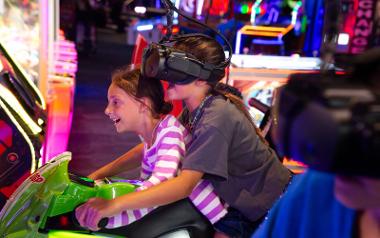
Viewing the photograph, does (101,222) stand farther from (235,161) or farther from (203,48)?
(203,48)

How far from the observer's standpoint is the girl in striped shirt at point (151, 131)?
1.42 metres

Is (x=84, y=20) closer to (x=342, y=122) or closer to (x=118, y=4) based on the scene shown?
(x=118, y=4)

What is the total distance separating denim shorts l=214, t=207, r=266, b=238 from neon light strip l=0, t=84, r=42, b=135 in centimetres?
115

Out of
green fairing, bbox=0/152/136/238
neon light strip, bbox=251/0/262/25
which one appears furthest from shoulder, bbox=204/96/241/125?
neon light strip, bbox=251/0/262/25

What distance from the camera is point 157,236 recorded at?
1445 mm

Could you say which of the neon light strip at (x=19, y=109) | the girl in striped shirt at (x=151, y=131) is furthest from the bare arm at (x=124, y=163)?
the neon light strip at (x=19, y=109)

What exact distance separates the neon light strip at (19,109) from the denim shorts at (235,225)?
1146mm

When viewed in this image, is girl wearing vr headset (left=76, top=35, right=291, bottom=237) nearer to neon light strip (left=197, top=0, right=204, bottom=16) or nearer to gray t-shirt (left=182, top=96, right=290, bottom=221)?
gray t-shirt (left=182, top=96, right=290, bottom=221)

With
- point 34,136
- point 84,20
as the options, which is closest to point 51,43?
point 34,136

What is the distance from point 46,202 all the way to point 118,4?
17.5 meters

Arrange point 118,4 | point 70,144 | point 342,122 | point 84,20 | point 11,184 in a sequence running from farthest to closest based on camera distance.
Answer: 1. point 118,4
2. point 84,20
3. point 70,144
4. point 11,184
5. point 342,122

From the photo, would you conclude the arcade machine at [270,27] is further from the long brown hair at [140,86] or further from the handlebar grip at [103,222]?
the handlebar grip at [103,222]

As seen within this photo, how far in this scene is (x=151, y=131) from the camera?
1.58m

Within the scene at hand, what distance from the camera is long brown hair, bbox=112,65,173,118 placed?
4.99 feet
